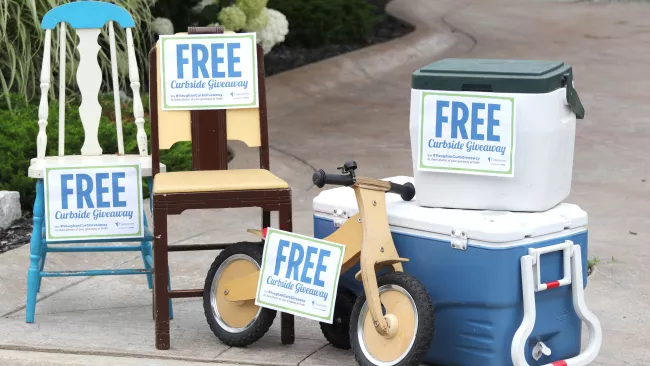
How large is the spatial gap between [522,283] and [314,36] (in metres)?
8.10

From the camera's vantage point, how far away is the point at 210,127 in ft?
17.2

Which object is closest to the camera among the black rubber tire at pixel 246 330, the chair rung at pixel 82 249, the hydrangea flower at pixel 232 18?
the black rubber tire at pixel 246 330

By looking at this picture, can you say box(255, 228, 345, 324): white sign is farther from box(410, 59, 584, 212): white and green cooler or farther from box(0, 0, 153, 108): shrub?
box(0, 0, 153, 108): shrub

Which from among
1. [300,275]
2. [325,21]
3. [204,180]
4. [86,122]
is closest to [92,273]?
[204,180]

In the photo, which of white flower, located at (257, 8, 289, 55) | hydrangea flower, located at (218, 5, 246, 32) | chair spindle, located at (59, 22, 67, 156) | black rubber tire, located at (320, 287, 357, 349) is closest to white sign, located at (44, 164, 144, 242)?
chair spindle, located at (59, 22, 67, 156)

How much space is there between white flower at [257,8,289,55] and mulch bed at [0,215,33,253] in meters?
4.28

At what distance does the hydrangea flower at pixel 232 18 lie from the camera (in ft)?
33.5

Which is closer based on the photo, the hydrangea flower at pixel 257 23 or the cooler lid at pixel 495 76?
the cooler lid at pixel 495 76

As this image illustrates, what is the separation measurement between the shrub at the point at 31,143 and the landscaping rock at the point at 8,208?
0.30 metres

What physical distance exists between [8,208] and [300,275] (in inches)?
109

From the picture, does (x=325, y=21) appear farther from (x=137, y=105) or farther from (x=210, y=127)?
(x=210, y=127)

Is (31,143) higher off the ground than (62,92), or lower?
lower

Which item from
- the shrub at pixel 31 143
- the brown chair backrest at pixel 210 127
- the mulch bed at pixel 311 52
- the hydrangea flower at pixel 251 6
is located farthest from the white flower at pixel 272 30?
the brown chair backrest at pixel 210 127

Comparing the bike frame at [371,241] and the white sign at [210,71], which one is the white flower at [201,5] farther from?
the bike frame at [371,241]
